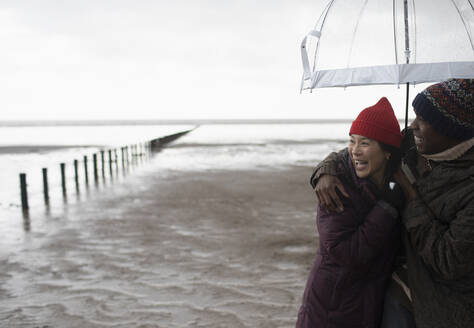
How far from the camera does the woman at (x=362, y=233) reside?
5.86ft

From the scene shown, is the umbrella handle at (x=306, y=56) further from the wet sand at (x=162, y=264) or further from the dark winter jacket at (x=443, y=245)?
the wet sand at (x=162, y=264)

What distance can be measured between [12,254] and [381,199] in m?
6.15

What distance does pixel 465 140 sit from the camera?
167cm

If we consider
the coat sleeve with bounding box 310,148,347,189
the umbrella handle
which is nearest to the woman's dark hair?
the coat sleeve with bounding box 310,148,347,189

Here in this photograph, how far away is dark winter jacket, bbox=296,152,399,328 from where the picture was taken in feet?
5.83

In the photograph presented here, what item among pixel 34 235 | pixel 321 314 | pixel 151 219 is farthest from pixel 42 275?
pixel 321 314

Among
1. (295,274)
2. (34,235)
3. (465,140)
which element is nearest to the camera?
(465,140)

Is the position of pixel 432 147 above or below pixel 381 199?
above

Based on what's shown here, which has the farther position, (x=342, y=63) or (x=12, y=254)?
(x=12, y=254)

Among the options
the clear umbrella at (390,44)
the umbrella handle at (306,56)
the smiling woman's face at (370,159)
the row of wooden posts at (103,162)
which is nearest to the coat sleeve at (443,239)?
the smiling woman's face at (370,159)

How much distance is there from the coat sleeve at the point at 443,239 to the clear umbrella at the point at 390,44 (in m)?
1.08

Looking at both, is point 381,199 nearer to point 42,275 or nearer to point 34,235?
point 42,275

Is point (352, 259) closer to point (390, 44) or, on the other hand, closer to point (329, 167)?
point (329, 167)

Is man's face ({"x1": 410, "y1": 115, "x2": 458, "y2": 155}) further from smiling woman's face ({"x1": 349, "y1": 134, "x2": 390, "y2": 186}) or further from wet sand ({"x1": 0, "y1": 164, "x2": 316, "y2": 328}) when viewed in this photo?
wet sand ({"x1": 0, "y1": 164, "x2": 316, "y2": 328})
